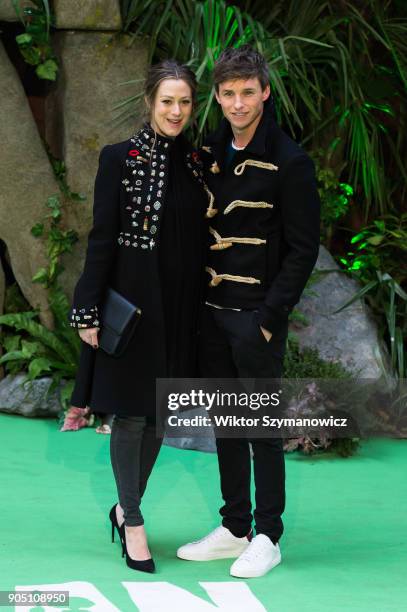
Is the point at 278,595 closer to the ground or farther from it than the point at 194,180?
closer to the ground

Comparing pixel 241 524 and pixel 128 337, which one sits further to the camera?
pixel 241 524

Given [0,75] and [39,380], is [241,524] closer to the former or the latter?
[39,380]

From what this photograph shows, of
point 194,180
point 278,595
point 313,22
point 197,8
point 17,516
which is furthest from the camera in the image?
point 313,22

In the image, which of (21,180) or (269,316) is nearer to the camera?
(269,316)

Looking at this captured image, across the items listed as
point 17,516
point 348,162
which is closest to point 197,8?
point 348,162

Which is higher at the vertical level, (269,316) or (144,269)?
(144,269)

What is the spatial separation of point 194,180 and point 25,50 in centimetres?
287

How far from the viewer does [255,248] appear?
12.5ft

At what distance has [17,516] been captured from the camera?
179 inches

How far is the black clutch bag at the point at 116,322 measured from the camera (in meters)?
3.73

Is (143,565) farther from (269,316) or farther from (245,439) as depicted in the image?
(269,316)

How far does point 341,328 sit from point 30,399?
1.79m

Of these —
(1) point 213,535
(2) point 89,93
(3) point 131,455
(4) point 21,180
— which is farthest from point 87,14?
(1) point 213,535

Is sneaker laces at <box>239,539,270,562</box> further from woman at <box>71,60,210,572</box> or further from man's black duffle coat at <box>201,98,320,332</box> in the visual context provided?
man's black duffle coat at <box>201,98,320,332</box>
